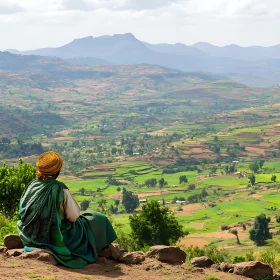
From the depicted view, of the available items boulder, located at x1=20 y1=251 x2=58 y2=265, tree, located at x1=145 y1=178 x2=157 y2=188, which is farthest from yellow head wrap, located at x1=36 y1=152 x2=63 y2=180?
tree, located at x1=145 y1=178 x2=157 y2=188

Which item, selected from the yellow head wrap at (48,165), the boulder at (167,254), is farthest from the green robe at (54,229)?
the boulder at (167,254)

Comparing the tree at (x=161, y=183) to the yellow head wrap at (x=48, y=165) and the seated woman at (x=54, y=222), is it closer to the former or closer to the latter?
the seated woman at (x=54, y=222)

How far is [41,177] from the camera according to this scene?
702 centimetres

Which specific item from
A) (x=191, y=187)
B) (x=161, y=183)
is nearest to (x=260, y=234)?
(x=191, y=187)

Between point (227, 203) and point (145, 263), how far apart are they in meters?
52.6

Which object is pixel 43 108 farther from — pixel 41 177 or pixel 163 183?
pixel 41 177

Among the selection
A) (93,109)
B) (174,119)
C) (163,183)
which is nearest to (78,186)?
(163,183)

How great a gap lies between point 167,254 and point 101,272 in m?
1.38

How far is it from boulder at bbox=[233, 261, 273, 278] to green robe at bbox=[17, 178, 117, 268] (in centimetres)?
226

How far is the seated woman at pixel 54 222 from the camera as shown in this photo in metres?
6.85

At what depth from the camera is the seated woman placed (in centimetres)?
685

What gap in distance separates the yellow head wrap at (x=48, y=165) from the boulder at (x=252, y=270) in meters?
3.22

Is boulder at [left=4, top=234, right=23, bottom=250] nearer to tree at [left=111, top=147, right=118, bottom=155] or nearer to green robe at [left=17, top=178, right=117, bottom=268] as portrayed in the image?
green robe at [left=17, top=178, right=117, bottom=268]

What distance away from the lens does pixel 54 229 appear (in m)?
6.85
